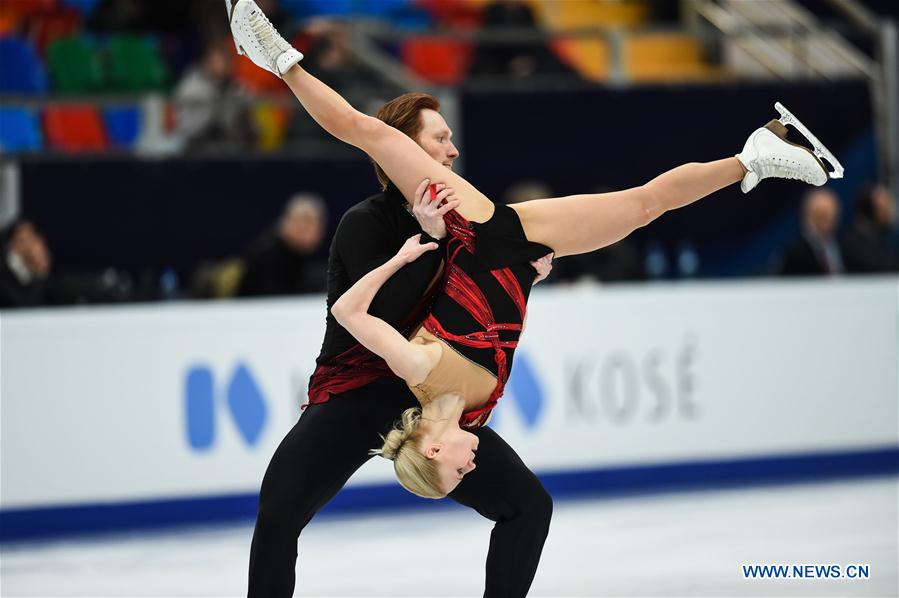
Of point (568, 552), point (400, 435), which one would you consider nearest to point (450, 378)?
point (400, 435)

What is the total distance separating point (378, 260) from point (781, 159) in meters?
1.14

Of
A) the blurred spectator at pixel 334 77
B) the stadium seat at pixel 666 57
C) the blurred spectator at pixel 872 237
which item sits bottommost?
the blurred spectator at pixel 872 237

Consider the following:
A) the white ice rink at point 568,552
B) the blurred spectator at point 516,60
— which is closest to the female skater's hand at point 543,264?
the white ice rink at point 568,552

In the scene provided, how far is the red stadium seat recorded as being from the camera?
30.9ft

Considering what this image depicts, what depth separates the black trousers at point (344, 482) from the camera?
10.2 ft

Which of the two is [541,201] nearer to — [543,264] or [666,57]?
[543,264]

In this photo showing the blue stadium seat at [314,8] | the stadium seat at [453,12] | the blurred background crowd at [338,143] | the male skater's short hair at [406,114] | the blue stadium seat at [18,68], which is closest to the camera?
the male skater's short hair at [406,114]

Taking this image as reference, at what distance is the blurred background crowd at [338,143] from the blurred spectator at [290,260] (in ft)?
0.04

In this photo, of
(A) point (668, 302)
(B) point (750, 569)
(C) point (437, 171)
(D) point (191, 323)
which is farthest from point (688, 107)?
(C) point (437, 171)

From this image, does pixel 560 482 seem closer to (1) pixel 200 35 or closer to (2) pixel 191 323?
(2) pixel 191 323

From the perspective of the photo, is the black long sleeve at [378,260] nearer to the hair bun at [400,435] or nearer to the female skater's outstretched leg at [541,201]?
the female skater's outstretched leg at [541,201]

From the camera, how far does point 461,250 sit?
3201 millimetres

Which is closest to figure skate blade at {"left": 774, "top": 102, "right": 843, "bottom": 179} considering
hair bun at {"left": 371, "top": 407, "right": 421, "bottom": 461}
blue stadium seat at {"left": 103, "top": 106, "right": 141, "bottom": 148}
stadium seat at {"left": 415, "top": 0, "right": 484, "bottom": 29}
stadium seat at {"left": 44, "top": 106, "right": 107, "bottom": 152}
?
hair bun at {"left": 371, "top": 407, "right": 421, "bottom": 461}

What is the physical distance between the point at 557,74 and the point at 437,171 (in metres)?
6.39
